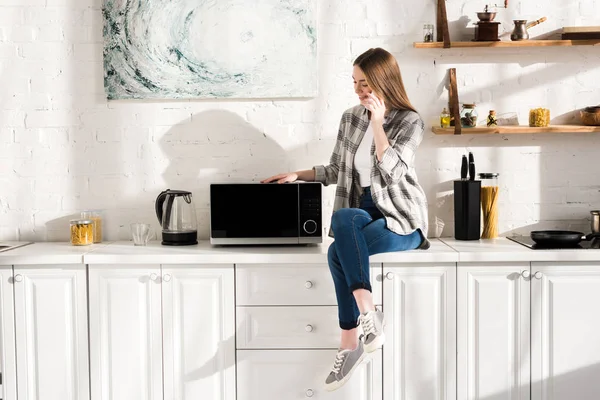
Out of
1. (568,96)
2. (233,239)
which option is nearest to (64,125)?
(233,239)

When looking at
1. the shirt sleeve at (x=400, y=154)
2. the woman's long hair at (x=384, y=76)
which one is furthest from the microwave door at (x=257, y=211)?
the woman's long hair at (x=384, y=76)

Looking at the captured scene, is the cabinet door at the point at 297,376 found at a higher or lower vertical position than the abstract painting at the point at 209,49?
lower

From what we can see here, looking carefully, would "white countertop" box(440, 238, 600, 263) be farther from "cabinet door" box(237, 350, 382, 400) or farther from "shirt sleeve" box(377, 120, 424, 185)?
"cabinet door" box(237, 350, 382, 400)

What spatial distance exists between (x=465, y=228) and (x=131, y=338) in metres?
1.44

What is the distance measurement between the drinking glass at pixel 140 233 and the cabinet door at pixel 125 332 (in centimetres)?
23

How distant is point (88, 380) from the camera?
3.02 metres

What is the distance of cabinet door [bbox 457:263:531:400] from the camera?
9.70 feet

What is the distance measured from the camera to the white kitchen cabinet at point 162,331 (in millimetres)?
2982

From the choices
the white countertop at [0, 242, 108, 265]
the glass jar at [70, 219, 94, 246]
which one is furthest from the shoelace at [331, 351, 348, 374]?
the glass jar at [70, 219, 94, 246]

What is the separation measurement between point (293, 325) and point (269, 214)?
1.48 feet

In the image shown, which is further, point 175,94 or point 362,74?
point 175,94

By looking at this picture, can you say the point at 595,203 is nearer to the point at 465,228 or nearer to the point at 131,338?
the point at 465,228

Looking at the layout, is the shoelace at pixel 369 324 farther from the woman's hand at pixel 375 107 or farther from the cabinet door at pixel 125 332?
the cabinet door at pixel 125 332

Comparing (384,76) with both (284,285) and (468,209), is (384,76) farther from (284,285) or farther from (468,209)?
(284,285)
